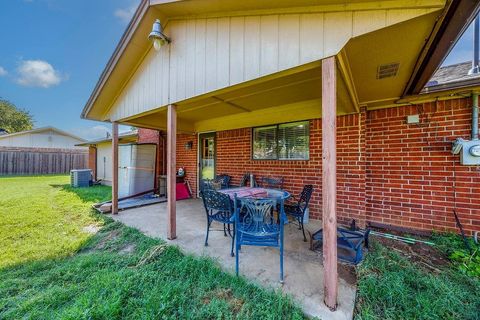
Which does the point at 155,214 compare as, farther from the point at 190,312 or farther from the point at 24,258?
the point at 190,312

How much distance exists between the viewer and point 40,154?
51.0ft

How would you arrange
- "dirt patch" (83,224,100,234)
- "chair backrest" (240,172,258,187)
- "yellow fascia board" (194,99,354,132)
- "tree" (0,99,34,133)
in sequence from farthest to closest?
"tree" (0,99,34,133) < "chair backrest" (240,172,258,187) < "yellow fascia board" (194,99,354,132) < "dirt patch" (83,224,100,234)

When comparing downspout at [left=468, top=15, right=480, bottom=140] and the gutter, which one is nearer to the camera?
the gutter

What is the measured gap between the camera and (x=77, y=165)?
17.3m

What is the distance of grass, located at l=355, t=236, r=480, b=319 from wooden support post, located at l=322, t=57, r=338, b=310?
0.36 metres

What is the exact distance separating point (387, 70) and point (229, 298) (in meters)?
3.42

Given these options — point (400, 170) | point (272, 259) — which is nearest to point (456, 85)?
point (400, 170)

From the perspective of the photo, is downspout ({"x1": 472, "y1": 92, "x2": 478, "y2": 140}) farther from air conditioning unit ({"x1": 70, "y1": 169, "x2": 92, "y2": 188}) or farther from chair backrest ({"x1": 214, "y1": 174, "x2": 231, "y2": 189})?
air conditioning unit ({"x1": 70, "y1": 169, "x2": 92, "y2": 188})

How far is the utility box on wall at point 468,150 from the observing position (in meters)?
3.07

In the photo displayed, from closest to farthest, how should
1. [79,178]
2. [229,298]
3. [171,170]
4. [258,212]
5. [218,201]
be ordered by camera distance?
[229,298] → [258,212] → [218,201] → [171,170] → [79,178]

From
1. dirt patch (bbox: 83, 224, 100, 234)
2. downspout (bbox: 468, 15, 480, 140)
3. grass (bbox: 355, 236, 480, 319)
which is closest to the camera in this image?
grass (bbox: 355, 236, 480, 319)

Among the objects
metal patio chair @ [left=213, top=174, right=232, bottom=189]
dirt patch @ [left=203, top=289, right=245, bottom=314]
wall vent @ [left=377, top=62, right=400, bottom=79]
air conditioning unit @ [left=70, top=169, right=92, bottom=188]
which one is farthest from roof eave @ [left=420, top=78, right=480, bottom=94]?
air conditioning unit @ [left=70, top=169, right=92, bottom=188]

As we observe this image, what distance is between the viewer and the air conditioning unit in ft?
32.7

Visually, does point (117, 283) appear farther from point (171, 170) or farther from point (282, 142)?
point (282, 142)
